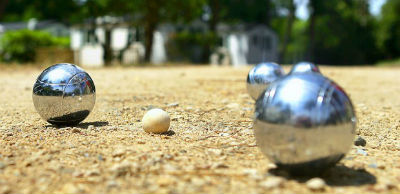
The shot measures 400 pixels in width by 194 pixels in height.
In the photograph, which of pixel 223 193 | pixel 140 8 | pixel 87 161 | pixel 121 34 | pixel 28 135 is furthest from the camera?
pixel 121 34

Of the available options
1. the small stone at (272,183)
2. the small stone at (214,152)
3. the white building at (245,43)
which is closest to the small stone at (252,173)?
the small stone at (272,183)

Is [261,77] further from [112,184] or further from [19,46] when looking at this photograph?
[19,46]

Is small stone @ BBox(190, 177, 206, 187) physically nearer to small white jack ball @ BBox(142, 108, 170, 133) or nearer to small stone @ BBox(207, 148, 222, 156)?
small stone @ BBox(207, 148, 222, 156)

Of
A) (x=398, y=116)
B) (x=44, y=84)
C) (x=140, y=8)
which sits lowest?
(x=398, y=116)

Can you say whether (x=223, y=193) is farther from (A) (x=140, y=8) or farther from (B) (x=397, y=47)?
(B) (x=397, y=47)

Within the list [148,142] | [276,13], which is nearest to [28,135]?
[148,142]
